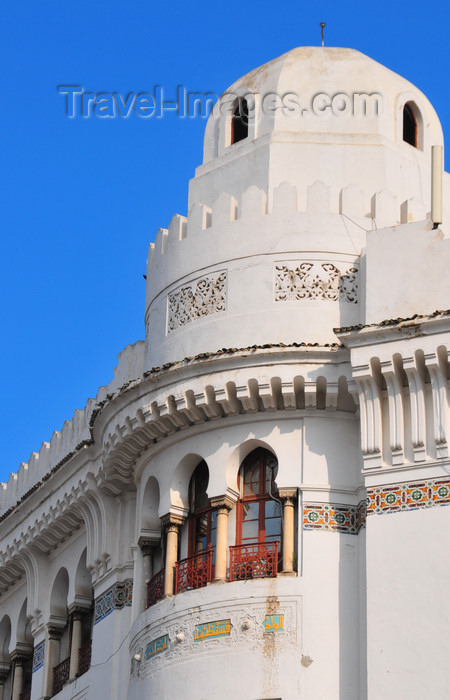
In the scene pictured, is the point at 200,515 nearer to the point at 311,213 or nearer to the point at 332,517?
the point at 332,517

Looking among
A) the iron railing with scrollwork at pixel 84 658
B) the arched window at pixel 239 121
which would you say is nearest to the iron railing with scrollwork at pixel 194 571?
the iron railing with scrollwork at pixel 84 658

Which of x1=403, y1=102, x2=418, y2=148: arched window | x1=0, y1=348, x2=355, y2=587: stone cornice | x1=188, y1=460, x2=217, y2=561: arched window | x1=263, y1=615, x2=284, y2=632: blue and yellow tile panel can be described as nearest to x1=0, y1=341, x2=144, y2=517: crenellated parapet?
x1=0, y1=348, x2=355, y2=587: stone cornice

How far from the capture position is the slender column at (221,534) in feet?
71.1

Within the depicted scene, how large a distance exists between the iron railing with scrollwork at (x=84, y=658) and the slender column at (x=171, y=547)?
297cm

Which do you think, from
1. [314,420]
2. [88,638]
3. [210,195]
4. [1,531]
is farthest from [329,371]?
[1,531]

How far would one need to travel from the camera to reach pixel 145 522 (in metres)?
23.4

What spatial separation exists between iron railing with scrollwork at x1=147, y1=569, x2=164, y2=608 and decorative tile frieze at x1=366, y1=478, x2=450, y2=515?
10.4 ft

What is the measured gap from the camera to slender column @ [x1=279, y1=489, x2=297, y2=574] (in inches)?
841

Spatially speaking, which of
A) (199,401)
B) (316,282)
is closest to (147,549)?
(199,401)

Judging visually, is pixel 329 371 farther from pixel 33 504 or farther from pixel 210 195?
pixel 33 504

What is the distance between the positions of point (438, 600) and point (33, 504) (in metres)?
8.55

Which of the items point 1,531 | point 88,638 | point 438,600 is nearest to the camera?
point 438,600

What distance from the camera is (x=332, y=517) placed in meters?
21.5

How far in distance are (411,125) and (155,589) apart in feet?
23.5
